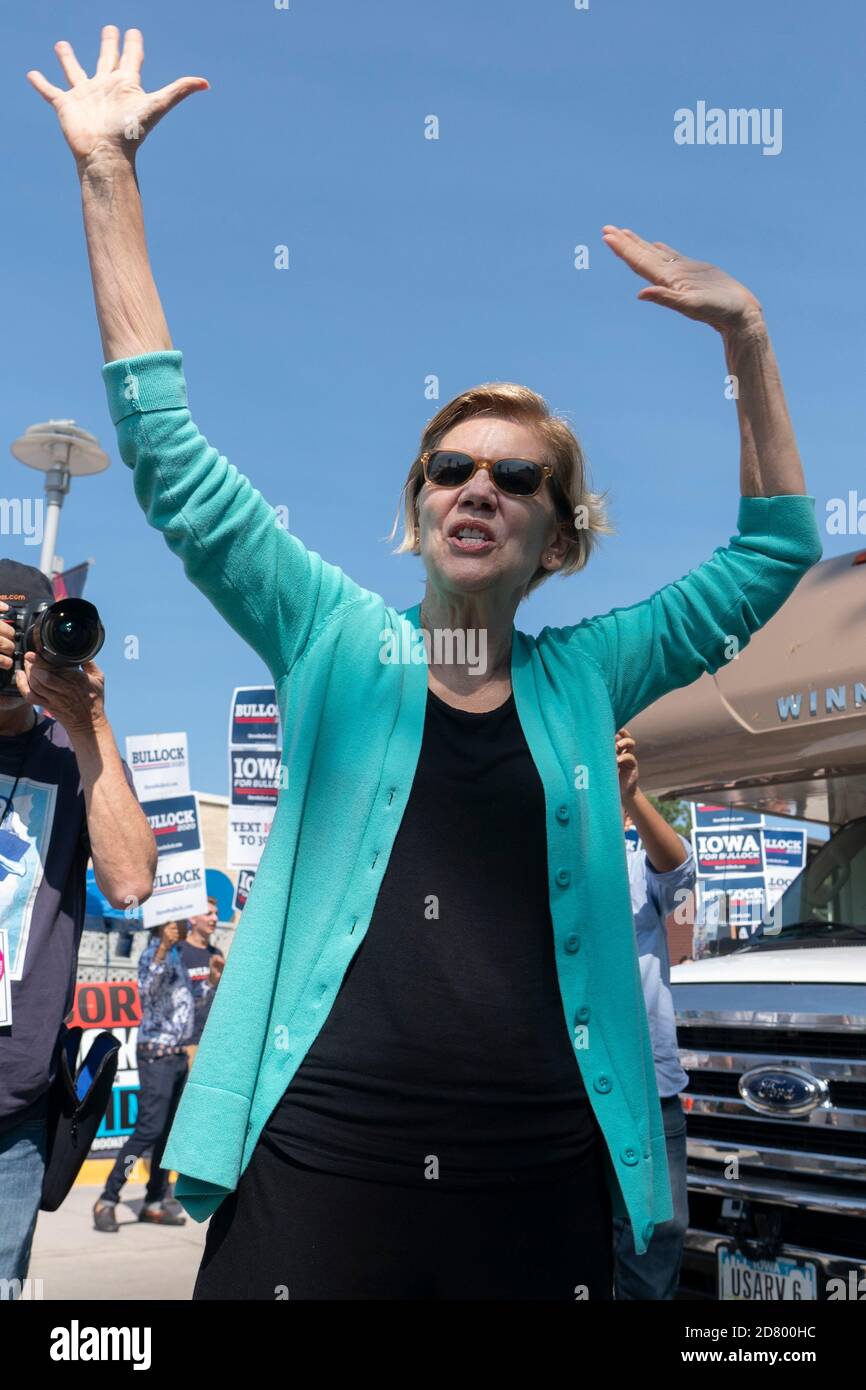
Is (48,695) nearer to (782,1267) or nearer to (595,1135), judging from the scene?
(595,1135)

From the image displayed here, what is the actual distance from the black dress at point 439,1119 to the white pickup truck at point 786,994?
2.64 meters

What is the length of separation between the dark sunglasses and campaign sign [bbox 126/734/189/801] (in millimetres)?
10481

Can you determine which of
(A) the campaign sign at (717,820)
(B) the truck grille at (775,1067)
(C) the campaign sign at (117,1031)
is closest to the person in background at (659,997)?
(B) the truck grille at (775,1067)

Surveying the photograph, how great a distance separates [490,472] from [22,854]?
1.52 m

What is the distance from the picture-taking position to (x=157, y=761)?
12.5m

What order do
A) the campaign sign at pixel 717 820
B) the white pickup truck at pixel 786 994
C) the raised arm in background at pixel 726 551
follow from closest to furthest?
the raised arm in background at pixel 726 551 → the white pickup truck at pixel 786 994 → the campaign sign at pixel 717 820

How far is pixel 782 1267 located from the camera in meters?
4.36

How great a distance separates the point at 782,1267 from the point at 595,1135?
9.17ft

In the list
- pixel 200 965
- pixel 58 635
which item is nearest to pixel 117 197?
pixel 58 635

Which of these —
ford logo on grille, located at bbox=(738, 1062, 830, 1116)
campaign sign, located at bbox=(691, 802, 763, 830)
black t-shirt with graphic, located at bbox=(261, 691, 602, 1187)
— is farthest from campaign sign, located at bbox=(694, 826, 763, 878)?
black t-shirt with graphic, located at bbox=(261, 691, 602, 1187)

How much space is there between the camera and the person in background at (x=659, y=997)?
14.9 feet

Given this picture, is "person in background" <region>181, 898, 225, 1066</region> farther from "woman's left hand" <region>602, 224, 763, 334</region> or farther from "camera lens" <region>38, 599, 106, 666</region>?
"woman's left hand" <region>602, 224, 763, 334</region>

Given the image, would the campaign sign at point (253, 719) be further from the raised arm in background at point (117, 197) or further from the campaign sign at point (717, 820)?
the raised arm in background at point (117, 197)
